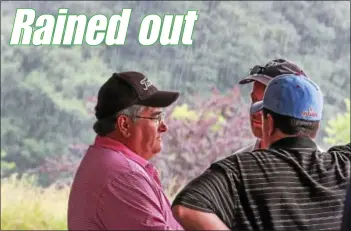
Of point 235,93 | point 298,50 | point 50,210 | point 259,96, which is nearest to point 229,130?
point 235,93

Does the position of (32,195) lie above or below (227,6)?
below

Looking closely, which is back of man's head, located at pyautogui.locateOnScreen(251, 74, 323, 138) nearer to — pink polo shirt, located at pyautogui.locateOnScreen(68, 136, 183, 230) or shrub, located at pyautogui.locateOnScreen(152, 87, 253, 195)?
pink polo shirt, located at pyautogui.locateOnScreen(68, 136, 183, 230)

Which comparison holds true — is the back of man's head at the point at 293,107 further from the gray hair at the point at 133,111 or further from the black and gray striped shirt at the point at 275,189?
the gray hair at the point at 133,111

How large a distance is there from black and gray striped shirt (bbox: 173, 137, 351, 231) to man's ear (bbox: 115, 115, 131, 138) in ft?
1.96

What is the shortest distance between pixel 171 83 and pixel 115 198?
6.14m

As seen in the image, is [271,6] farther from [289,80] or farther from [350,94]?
[289,80]

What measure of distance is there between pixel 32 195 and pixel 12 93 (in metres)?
1.02

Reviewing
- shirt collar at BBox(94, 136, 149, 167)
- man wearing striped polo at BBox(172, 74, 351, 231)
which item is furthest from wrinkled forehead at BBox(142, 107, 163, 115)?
man wearing striped polo at BBox(172, 74, 351, 231)

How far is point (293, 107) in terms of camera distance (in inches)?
91.7

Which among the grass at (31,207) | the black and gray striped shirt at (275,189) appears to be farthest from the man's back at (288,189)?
the grass at (31,207)

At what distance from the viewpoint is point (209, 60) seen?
8.69 m

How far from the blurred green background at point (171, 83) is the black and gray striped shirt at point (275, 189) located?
5.80 m

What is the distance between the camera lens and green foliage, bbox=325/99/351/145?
27.9 ft

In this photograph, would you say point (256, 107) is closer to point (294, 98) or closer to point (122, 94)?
point (122, 94)
